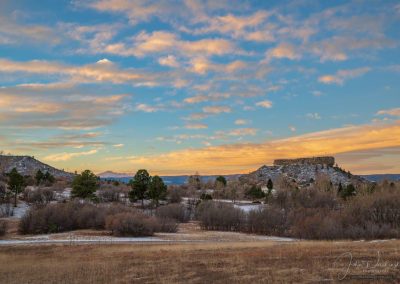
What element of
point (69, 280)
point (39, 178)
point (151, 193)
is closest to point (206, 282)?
point (69, 280)

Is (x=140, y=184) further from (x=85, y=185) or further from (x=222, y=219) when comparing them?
(x=222, y=219)

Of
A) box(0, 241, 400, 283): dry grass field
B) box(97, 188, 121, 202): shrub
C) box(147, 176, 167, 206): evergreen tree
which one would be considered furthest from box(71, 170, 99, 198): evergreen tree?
box(0, 241, 400, 283): dry grass field

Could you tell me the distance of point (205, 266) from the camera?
25922 millimetres

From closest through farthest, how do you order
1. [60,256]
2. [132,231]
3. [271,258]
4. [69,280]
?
[69,280] < [271,258] < [60,256] < [132,231]

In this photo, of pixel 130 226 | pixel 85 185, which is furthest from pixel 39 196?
pixel 130 226

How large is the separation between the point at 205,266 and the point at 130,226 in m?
31.1

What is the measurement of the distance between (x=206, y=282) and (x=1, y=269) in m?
14.8

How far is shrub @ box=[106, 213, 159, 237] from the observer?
55.4 meters

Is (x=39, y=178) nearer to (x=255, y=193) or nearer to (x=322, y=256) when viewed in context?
(x=255, y=193)

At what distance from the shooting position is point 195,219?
88.2 meters

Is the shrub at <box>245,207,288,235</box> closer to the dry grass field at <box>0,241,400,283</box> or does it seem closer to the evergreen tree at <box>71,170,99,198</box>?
the evergreen tree at <box>71,170,99,198</box>

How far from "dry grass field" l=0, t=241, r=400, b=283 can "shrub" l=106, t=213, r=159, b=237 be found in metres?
20.3

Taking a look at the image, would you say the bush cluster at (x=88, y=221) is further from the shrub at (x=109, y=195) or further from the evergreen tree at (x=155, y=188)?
the shrub at (x=109, y=195)

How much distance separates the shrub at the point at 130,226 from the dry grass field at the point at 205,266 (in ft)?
66.6
